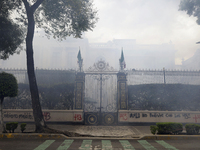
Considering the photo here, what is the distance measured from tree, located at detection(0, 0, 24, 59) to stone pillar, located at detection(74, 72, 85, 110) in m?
4.09

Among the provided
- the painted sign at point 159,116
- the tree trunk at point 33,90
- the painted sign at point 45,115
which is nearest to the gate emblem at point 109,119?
the painted sign at point 159,116

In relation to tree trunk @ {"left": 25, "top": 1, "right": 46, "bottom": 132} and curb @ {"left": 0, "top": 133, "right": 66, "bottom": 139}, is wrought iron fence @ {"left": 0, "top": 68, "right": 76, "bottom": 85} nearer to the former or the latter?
tree trunk @ {"left": 25, "top": 1, "right": 46, "bottom": 132}

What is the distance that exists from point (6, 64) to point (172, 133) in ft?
113

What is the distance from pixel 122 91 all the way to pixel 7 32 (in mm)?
7338

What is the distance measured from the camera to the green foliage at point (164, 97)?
1038 cm

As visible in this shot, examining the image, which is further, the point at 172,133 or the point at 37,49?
the point at 37,49

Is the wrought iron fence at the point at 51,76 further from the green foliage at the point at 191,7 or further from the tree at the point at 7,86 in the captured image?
the green foliage at the point at 191,7

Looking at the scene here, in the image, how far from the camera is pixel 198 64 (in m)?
26.5

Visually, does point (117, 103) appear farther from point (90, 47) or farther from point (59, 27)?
point (90, 47)

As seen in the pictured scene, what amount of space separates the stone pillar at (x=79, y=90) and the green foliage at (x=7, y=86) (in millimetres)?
3693

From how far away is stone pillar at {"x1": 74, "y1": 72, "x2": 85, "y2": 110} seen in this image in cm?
1020

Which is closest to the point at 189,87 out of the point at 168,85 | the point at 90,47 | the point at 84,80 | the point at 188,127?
the point at 168,85

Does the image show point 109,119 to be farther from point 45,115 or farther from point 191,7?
point 191,7

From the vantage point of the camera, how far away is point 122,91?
1034cm
